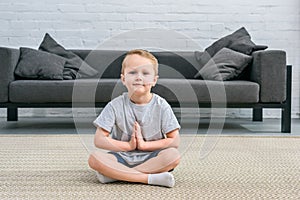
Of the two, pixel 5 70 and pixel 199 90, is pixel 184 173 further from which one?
pixel 5 70

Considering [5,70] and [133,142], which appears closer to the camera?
[133,142]

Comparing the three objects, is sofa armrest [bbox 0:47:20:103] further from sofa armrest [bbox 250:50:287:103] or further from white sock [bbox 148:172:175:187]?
white sock [bbox 148:172:175:187]

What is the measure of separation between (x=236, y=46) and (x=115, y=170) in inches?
102

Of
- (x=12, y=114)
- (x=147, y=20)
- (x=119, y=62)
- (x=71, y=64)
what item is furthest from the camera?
(x=147, y=20)

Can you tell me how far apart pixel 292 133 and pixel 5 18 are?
288cm

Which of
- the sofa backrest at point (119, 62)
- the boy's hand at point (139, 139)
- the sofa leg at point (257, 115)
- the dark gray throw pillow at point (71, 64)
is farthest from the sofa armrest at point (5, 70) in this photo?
the sofa leg at point (257, 115)

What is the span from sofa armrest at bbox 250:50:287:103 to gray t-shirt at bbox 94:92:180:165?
1.98 m

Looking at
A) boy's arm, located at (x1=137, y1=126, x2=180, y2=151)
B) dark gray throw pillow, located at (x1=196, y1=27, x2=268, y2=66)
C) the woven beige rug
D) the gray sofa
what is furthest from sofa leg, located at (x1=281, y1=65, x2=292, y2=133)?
boy's arm, located at (x1=137, y1=126, x2=180, y2=151)

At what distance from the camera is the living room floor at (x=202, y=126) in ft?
11.7

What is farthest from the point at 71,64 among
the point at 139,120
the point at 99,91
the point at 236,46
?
the point at 139,120

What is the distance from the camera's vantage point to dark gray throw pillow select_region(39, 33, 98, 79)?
3827mm

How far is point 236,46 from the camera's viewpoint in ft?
13.3

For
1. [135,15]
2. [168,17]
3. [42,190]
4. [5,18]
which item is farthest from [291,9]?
[42,190]

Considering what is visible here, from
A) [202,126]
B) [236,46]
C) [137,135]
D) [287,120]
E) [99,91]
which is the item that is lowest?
[202,126]
